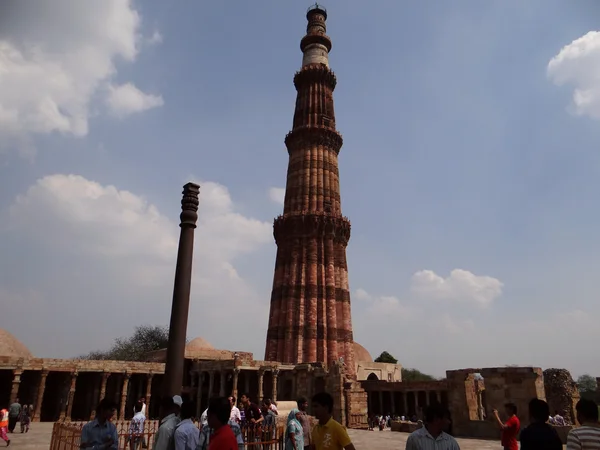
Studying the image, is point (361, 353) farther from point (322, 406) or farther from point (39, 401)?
point (322, 406)

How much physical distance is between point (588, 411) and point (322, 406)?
239 cm

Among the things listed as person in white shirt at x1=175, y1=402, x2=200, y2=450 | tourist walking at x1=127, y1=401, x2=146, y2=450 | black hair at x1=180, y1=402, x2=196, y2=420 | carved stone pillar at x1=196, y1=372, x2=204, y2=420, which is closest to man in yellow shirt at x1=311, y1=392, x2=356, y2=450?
person in white shirt at x1=175, y1=402, x2=200, y2=450

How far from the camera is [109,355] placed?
51.7 metres

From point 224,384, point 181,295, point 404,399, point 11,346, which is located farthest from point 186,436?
point 11,346

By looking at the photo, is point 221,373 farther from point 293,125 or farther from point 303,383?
point 293,125

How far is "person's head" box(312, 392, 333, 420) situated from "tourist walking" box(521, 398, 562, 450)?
1.88 m

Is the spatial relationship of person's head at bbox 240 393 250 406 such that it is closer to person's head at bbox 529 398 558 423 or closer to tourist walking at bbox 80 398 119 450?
tourist walking at bbox 80 398 119 450

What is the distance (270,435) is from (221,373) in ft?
56.0

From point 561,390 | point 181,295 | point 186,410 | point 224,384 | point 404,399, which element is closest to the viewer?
point 186,410

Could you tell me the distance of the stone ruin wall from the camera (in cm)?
1880

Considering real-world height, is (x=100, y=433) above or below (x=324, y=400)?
below

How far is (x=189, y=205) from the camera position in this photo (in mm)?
8203

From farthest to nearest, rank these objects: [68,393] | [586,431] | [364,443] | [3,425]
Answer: [68,393] → [364,443] → [3,425] → [586,431]

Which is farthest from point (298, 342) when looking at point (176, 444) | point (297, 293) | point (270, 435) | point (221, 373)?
point (176, 444)
